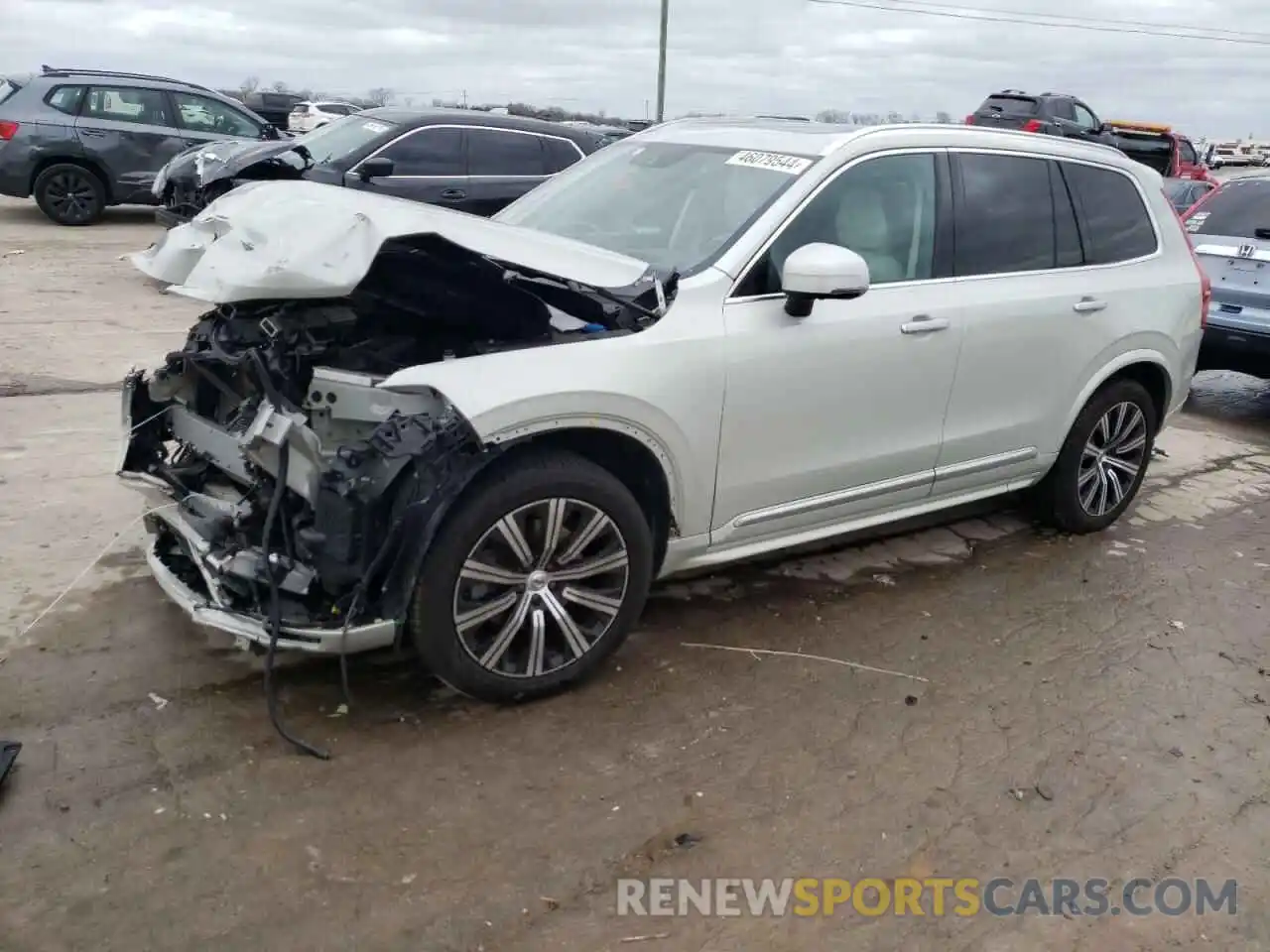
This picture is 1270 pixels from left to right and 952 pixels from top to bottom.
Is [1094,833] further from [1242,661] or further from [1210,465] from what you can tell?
[1210,465]

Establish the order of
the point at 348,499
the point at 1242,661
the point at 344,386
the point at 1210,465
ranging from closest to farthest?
the point at 348,499 < the point at 344,386 < the point at 1242,661 < the point at 1210,465

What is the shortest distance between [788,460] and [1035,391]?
1534mm

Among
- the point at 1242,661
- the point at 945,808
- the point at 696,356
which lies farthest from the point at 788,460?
the point at 1242,661

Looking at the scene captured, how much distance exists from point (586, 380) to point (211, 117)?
42.0ft

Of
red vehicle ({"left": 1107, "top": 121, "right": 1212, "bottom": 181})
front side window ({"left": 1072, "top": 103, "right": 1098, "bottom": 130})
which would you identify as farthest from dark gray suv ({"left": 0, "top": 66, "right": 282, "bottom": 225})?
red vehicle ({"left": 1107, "top": 121, "right": 1212, "bottom": 181})

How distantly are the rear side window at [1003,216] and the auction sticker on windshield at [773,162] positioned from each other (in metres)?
Answer: 0.84

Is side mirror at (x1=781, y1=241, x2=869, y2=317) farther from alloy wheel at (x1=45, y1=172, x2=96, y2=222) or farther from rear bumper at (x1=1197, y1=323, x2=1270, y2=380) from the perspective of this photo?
alloy wheel at (x1=45, y1=172, x2=96, y2=222)

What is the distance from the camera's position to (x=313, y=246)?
130 inches

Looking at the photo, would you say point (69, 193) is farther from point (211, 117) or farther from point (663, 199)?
point (663, 199)

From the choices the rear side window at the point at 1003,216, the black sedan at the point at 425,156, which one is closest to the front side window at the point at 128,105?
the black sedan at the point at 425,156

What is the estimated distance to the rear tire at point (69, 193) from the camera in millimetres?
13477

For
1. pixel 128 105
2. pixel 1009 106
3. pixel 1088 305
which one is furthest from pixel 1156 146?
pixel 1088 305

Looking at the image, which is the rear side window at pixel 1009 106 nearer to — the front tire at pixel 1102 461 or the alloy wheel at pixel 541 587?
the front tire at pixel 1102 461

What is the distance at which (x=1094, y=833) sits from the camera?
3.27m
